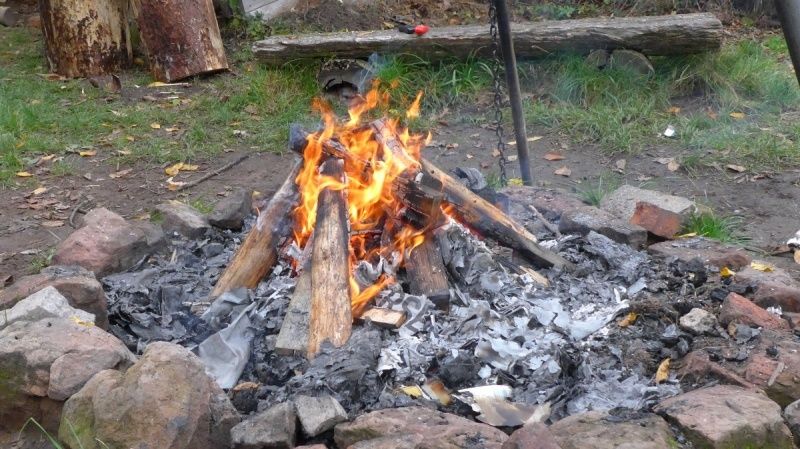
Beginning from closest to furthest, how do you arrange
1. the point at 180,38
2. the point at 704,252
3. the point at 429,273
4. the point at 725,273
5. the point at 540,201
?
the point at 429,273, the point at 725,273, the point at 704,252, the point at 540,201, the point at 180,38

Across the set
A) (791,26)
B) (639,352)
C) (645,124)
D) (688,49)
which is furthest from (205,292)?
(688,49)

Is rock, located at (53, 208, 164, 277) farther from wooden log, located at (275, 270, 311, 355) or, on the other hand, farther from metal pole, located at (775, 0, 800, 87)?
metal pole, located at (775, 0, 800, 87)

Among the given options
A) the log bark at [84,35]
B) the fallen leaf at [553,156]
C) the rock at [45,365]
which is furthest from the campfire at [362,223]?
the log bark at [84,35]

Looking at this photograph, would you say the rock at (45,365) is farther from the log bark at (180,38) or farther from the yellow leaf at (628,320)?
the log bark at (180,38)

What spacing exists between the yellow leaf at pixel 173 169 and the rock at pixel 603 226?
10.4 ft

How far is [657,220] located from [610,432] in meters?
2.08

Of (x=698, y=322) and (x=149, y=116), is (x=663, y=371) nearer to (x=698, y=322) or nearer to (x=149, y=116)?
(x=698, y=322)

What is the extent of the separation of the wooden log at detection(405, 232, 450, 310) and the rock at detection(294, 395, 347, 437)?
2.81ft

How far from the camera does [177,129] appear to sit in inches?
282

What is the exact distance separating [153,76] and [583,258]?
18.1 feet

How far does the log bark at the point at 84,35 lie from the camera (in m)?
8.11

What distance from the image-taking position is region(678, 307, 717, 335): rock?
3.31m

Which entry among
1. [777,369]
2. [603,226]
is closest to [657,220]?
[603,226]

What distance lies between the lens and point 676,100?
23.2 feet
